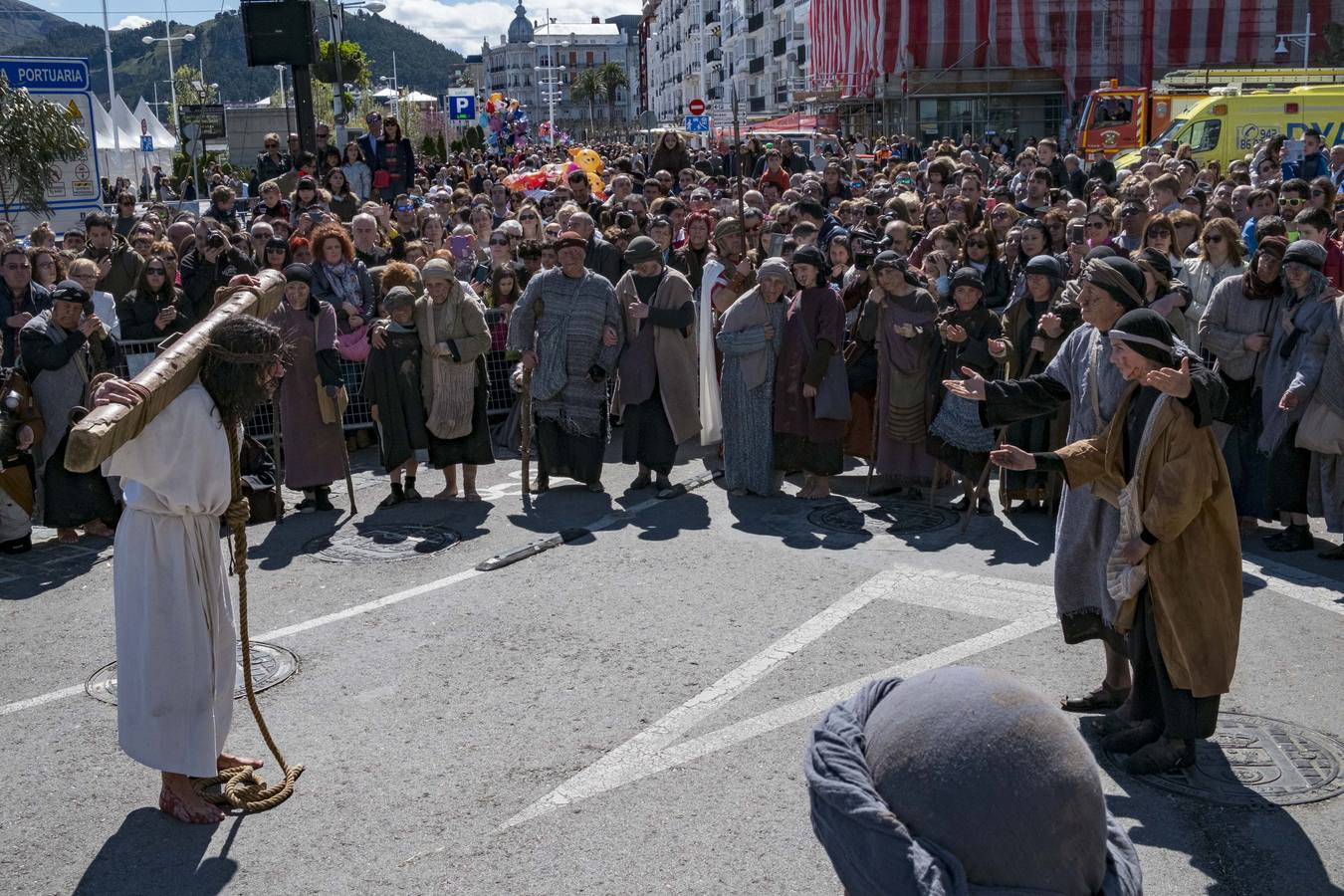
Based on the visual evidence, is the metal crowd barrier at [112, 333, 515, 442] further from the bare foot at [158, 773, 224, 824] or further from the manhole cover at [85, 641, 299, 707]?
the bare foot at [158, 773, 224, 824]

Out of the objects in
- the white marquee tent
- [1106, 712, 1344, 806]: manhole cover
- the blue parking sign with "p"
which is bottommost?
[1106, 712, 1344, 806]: manhole cover

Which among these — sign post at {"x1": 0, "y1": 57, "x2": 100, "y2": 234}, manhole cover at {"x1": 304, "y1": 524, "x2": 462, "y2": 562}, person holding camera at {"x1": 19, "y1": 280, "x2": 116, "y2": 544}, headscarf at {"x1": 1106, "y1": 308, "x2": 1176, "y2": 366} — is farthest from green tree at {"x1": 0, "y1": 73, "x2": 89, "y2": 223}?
headscarf at {"x1": 1106, "y1": 308, "x2": 1176, "y2": 366}

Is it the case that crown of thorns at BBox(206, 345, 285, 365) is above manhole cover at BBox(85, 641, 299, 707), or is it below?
above

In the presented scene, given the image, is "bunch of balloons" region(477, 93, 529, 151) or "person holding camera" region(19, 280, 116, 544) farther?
"bunch of balloons" region(477, 93, 529, 151)

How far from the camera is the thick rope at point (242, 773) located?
517cm

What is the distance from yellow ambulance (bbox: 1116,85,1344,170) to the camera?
74.0 feet

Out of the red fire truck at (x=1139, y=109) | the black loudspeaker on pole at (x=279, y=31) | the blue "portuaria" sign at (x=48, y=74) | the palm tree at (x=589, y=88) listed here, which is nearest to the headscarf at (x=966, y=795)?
the black loudspeaker on pole at (x=279, y=31)

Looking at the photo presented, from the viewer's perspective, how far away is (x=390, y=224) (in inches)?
578

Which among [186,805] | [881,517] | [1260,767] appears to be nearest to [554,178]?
[881,517]

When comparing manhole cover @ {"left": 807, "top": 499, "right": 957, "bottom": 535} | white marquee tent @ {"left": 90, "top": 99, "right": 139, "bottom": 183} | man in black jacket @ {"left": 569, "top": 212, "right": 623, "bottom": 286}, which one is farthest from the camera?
white marquee tent @ {"left": 90, "top": 99, "right": 139, "bottom": 183}

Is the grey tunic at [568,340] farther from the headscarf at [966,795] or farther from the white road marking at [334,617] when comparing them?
the headscarf at [966,795]

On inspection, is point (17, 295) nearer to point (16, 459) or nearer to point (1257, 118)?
point (16, 459)

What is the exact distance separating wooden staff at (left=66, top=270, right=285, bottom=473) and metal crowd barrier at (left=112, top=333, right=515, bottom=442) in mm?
4623

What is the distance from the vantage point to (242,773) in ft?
17.6
